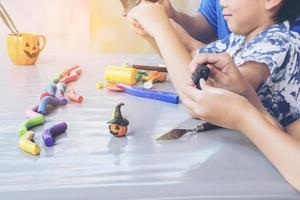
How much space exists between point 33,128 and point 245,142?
24 centimetres

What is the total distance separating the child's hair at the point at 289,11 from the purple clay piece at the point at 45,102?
333 mm

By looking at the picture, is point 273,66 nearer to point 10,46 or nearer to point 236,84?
point 236,84

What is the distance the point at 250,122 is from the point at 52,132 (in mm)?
207

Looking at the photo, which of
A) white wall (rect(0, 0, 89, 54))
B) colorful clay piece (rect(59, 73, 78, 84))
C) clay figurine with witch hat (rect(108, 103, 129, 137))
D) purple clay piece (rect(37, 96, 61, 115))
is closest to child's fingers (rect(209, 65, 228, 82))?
clay figurine with witch hat (rect(108, 103, 129, 137))

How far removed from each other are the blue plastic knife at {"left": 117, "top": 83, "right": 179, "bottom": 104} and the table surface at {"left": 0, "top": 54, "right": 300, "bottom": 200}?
0.05 metres

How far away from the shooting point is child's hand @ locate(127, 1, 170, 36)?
60 cm

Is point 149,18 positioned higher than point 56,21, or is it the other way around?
point 149,18

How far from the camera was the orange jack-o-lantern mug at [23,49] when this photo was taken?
2.86ft

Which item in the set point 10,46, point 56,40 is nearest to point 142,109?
point 10,46

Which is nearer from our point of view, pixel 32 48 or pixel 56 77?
pixel 56 77

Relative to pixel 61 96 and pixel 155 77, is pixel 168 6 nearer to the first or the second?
pixel 155 77

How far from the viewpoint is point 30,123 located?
50 centimetres

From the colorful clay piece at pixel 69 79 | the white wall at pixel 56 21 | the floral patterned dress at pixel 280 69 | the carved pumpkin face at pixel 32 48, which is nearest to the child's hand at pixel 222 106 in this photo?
the floral patterned dress at pixel 280 69

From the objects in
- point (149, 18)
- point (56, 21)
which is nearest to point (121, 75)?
point (149, 18)
